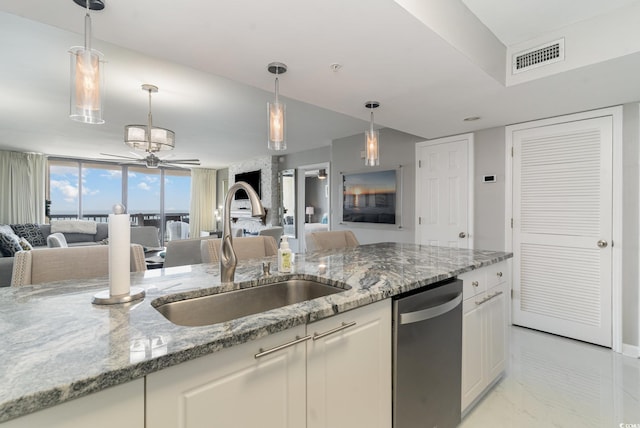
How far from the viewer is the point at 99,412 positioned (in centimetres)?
61

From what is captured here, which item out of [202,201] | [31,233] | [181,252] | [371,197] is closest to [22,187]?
[31,233]

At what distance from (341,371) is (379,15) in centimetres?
158

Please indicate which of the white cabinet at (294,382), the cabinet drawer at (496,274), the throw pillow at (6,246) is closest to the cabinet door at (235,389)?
the white cabinet at (294,382)

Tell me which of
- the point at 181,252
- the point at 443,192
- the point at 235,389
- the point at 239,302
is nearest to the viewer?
the point at 235,389

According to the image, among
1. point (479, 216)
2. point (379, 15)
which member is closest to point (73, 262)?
point (379, 15)

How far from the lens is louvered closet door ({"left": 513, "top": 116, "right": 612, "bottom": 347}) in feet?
8.95

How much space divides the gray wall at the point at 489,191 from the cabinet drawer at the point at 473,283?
1799 mm

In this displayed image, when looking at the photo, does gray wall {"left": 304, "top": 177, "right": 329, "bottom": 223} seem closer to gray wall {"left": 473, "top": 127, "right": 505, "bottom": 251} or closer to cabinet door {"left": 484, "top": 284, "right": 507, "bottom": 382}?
gray wall {"left": 473, "top": 127, "right": 505, "bottom": 251}

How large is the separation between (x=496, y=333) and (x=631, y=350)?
167 cm

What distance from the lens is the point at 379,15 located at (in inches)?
56.1

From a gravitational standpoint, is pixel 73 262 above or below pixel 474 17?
below

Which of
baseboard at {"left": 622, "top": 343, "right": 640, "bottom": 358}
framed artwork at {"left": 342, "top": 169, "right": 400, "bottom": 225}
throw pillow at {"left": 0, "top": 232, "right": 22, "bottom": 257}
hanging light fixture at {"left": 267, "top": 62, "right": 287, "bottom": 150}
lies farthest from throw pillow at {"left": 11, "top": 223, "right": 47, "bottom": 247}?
baseboard at {"left": 622, "top": 343, "right": 640, "bottom": 358}

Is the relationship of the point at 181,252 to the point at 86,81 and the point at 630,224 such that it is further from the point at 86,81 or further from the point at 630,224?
the point at 630,224

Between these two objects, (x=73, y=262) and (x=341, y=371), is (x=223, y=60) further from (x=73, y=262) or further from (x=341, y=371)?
(x=341, y=371)
